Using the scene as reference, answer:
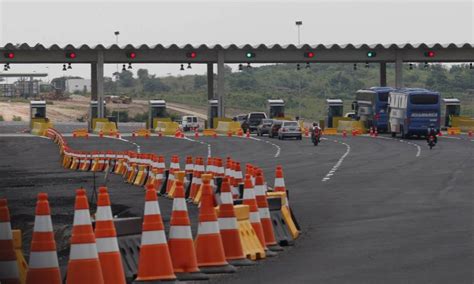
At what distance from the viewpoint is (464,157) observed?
47.1m

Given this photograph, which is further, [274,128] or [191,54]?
[191,54]

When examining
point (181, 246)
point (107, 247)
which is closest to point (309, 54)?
point (181, 246)

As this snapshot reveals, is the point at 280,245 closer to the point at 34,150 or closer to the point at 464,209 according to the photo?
the point at 464,209

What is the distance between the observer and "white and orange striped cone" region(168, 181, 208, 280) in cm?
1241

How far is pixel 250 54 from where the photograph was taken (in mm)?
91438

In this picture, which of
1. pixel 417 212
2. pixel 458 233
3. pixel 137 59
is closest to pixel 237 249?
pixel 458 233

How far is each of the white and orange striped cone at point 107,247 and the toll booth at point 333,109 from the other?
277 ft

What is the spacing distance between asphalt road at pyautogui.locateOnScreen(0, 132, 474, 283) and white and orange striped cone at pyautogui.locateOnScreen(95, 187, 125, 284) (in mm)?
1614

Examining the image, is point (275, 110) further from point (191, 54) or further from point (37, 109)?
point (37, 109)

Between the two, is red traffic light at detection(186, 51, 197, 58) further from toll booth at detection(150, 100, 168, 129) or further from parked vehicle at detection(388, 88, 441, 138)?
parked vehicle at detection(388, 88, 441, 138)

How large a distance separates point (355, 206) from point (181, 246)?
435 inches

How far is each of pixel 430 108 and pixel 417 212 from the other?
51.8 meters

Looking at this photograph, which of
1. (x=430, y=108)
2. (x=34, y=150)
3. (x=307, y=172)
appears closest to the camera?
(x=307, y=172)

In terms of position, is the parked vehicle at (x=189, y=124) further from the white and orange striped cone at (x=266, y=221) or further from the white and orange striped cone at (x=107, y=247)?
the white and orange striped cone at (x=107, y=247)
